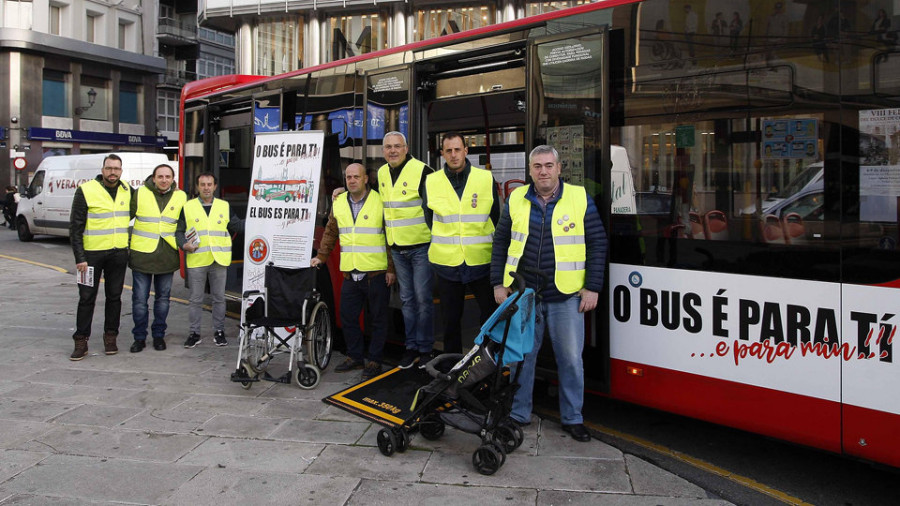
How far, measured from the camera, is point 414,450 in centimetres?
456

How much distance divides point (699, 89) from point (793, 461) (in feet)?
7.74

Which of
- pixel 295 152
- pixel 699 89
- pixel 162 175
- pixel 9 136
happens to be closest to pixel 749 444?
pixel 699 89

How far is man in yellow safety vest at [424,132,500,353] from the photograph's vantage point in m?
5.22

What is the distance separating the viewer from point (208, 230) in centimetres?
734

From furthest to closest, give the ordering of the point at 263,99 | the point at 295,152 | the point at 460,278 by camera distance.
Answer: the point at 263,99 → the point at 295,152 → the point at 460,278

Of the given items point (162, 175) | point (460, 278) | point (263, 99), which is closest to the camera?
point (460, 278)

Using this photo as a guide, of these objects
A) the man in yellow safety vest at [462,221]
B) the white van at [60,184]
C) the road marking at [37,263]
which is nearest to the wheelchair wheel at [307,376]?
the man in yellow safety vest at [462,221]

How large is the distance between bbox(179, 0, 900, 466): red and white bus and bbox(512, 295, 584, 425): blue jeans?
0.72ft

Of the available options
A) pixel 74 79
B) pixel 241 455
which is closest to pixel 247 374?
pixel 241 455

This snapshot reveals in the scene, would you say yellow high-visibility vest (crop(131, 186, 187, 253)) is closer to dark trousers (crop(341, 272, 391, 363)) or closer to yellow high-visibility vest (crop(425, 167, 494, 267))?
dark trousers (crop(341, 272, 391, 363))

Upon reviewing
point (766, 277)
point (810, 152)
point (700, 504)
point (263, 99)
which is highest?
point (263, 99)

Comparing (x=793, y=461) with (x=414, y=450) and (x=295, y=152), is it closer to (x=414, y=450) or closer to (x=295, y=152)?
(x=414, y=450)

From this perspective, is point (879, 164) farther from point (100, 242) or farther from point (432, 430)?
point (100, 242)

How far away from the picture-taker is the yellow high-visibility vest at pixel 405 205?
18.7 ft
